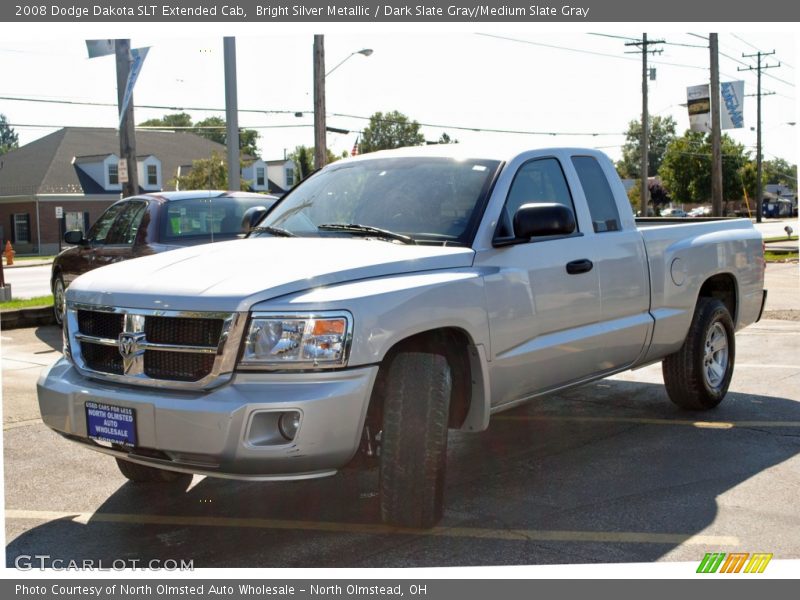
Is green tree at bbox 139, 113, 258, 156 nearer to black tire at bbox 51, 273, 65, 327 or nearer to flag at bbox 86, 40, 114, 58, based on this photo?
Answer: flag at bbox 86, 40, 114, 58

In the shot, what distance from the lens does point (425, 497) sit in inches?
175

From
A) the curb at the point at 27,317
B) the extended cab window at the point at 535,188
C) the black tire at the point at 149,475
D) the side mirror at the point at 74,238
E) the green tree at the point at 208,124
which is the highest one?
the green tree at the point at 208,124

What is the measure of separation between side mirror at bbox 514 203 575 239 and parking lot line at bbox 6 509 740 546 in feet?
5.26

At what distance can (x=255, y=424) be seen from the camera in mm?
4090

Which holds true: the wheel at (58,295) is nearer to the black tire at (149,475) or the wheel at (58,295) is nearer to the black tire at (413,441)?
the black tire at (149,475)

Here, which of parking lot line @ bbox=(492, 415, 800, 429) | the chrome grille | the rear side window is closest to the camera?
the chrome grille

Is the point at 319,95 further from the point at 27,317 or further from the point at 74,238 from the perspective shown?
the point at 74,238

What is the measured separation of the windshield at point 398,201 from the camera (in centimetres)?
532

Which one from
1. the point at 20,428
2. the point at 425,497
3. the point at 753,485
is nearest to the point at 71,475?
the point at 20,428

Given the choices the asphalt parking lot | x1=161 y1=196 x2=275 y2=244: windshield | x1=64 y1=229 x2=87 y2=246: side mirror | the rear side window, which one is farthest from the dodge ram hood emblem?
x1=64 y1=229 x2=87 y2=246: side mirror

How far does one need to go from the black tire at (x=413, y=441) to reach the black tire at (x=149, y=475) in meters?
1.55

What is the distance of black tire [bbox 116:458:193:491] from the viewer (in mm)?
5441

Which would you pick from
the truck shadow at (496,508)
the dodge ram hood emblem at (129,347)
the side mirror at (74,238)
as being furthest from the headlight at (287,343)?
the side mirror at (74,238)

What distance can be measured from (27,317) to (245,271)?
381 inches
